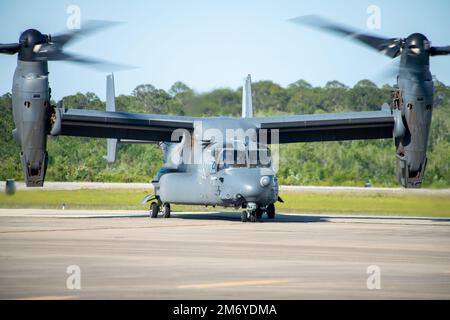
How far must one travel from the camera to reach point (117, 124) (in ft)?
84.1

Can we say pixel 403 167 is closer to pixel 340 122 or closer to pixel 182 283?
pixel 340 122

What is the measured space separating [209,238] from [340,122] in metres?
9.58

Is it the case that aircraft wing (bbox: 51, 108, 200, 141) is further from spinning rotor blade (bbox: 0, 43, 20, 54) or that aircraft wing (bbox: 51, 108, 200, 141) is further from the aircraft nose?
the aircraft nose

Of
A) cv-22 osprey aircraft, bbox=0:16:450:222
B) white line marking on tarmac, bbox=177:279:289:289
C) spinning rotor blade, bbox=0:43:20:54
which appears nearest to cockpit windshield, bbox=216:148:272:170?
cv-22 osprey aircraft, bbox=0:16:450:222

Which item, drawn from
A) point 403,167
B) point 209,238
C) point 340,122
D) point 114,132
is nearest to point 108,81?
point 114,132

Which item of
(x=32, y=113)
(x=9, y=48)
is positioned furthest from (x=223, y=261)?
(x=9, y=48)

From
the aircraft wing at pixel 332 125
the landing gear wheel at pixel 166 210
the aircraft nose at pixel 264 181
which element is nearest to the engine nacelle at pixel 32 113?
the landing gear wheel at pixel 166 210

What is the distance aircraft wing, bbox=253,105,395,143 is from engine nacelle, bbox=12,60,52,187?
672 centimetres

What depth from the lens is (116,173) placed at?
5384 centimetres

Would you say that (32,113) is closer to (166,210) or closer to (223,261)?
(166,210)

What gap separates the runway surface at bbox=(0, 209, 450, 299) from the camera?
9.25m

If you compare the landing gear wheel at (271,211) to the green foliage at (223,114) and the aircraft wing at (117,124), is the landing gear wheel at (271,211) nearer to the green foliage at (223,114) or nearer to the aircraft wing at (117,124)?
the aircraft wing at (117,124)

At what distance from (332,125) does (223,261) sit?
46.6 ft

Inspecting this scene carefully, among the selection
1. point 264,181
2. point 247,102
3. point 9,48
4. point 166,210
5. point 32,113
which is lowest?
point 166,210
